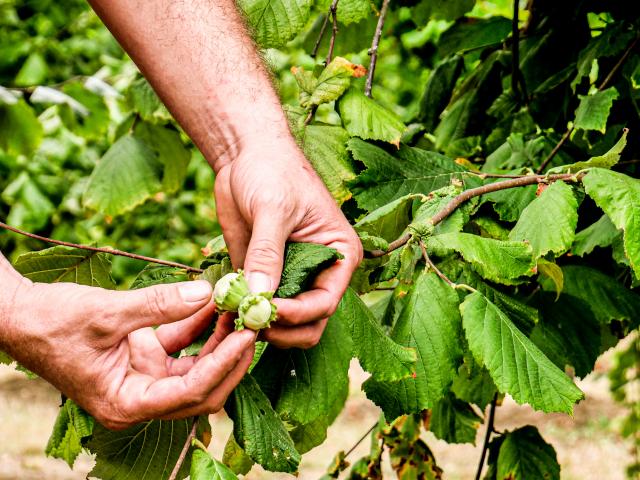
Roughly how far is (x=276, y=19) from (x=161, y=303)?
845mm

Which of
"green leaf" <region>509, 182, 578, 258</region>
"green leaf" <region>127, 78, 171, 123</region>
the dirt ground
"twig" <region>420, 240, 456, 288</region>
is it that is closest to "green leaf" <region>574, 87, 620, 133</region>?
"green leaf" <region>509, 182, 578, 258</region>

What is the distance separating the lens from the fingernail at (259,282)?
98 centimetres

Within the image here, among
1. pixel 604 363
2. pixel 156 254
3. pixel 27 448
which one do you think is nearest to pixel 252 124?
pixel 156 254

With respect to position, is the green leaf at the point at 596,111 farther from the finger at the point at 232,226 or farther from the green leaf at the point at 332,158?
the finger at the point at 232,226

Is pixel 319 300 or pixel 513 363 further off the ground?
pixel 319 300

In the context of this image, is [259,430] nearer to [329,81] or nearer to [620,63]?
[329,81]

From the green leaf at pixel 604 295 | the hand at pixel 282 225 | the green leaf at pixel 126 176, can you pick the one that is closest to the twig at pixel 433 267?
the hand at pixel 282 225

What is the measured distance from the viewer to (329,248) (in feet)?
3.45

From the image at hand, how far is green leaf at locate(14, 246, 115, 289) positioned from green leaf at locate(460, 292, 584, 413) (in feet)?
2.18

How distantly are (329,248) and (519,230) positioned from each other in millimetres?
451

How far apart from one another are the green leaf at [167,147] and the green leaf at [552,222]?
1551mm

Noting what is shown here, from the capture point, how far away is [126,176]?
8.04ft

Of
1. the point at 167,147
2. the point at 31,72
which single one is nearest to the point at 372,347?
the point at 167,147

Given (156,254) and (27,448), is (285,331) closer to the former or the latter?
(156,254)
